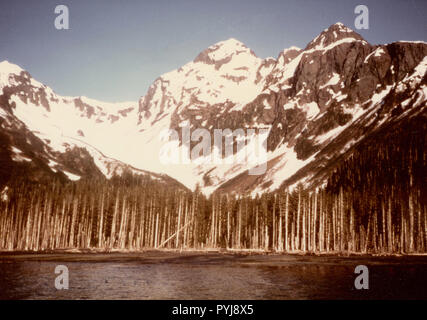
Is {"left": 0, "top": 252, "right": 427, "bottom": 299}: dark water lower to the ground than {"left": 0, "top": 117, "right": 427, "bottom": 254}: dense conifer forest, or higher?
lower

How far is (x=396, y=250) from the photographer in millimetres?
87125

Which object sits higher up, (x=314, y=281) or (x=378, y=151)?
(x=378, y=151)

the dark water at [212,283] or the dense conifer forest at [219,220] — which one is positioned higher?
the dense conifer forest at [219,220]

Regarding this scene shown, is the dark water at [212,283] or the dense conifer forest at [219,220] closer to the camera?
the dark water at [212,283]

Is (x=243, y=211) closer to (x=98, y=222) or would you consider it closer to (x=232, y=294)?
(x=98, y=222)

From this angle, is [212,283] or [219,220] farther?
[219,220]

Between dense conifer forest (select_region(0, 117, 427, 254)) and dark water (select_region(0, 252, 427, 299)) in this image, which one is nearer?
dark water (select_region(0, 252, 427, 299))

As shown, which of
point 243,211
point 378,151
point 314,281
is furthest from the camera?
point 378,151

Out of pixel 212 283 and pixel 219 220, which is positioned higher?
pixel 219 220
